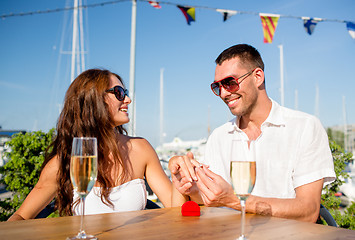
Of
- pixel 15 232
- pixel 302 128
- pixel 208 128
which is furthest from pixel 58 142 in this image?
pixel 208 128

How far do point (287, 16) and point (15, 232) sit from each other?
8156 mm

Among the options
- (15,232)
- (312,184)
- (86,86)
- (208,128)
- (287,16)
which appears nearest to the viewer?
(15,232)

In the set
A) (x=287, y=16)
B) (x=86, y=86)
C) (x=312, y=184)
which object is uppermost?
(x=287, y=16)

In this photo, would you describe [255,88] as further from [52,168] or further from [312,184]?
[52,168]

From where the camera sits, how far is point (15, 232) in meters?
1.28

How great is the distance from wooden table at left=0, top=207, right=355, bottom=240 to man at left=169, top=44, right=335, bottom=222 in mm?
193

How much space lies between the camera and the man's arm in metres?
1.58

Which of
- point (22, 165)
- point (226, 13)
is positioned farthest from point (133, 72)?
point (226, 13)

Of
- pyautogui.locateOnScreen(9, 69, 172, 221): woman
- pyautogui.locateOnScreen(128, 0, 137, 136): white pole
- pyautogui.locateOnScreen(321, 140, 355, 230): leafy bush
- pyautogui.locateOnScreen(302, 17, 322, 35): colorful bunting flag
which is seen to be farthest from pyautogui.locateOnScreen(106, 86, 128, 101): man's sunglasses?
pyautogui.locateOnScreen(302, 17, 322, 35): colorful bunting flag

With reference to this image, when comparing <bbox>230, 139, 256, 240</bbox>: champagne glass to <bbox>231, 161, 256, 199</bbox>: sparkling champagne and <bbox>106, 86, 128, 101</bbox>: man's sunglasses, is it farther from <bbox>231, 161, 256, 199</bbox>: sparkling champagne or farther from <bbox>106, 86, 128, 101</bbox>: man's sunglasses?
<bbox>106, 86, 128, 101</bbox>: man's sunglasses

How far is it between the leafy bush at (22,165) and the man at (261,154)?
2.89 meters

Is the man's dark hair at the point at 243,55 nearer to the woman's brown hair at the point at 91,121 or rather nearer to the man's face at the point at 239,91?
the man's face at the point at 239,91

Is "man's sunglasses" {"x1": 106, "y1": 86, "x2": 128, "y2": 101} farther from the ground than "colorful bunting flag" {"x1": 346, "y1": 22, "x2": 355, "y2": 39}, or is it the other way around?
"colorful bunting flag" {"x1": 346, "y1": 22, "x2": 355, "y2": 39}

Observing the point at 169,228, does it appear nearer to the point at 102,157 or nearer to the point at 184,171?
the point at 184,171
